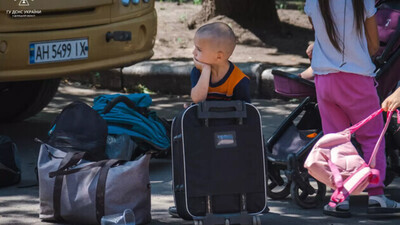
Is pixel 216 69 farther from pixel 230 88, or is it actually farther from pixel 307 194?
pixel 307 194

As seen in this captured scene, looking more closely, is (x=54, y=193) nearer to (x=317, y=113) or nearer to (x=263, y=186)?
(x=263, y=186)

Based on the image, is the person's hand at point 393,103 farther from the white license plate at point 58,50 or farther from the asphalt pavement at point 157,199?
the white license plate at point 58,50

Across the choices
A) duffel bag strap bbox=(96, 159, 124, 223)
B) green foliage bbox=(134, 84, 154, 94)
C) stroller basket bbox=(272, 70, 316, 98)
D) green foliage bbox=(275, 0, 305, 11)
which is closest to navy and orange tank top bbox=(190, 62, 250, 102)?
stroller basket bbox=(272, 70, 316, 98)

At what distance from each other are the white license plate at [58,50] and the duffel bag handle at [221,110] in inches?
90.6

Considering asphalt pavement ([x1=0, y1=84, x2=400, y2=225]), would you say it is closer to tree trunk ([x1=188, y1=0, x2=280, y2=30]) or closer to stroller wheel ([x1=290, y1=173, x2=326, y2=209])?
stroller wheel ([x1=290, y1=173, x2=326, y2=209])

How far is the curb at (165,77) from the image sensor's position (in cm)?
911

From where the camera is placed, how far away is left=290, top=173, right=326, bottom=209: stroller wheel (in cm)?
551

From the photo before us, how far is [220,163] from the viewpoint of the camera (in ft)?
16.1

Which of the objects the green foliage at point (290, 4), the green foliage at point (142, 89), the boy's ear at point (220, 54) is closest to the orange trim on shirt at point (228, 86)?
the boy's ear at point (220, 54)

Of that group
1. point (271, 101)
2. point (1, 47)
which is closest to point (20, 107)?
point (1, 47)

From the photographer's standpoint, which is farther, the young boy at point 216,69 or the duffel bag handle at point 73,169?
the duffel bag handle at point 73,169

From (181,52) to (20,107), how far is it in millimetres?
3158

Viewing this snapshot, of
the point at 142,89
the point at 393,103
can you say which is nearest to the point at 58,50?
the point at 142,89

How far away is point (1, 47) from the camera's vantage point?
6.68 m
